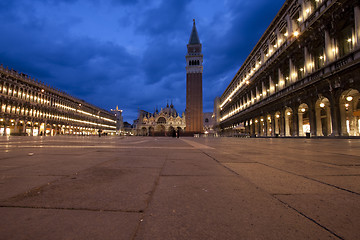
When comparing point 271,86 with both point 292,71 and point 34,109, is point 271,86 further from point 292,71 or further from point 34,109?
point 34,109

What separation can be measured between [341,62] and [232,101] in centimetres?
3478

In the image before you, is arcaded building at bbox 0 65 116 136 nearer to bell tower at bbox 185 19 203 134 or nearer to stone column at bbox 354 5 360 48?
bell tower at bbox 185 19 203 134

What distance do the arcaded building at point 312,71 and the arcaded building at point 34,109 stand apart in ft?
141

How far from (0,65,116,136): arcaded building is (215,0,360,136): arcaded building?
43071mm

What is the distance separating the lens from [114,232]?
2.88 ft

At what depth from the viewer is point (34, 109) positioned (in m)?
54.2

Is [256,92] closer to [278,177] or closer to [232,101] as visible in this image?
[232,101]

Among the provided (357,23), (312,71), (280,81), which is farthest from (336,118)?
(280,81)

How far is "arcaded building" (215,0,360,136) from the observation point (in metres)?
15.0

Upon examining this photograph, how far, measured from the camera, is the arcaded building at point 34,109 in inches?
1781

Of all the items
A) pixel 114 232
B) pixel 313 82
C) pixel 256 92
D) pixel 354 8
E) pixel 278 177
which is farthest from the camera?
pixel 256 92

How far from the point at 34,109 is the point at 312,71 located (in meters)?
64.2

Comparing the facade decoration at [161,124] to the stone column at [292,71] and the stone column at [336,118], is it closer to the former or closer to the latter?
the stone column at [292,71]

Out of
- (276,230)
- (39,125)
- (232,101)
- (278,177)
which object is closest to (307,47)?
(278,177)
